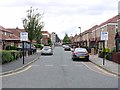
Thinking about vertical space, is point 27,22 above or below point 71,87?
above

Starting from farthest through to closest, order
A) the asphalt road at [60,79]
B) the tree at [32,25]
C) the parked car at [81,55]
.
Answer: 1. the tree at [32,25]
2. the parked car at [81,55]
3. the asphalt road at [60,79]

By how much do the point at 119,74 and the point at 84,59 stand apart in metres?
14.8

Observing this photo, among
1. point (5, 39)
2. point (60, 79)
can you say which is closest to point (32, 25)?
point (5, 39)

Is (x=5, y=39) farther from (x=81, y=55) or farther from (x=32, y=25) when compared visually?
(x=81, y=55)

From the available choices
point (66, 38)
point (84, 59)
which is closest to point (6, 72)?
point (84, 59)

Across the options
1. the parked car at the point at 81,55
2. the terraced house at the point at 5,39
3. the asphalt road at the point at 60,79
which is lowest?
the asphalt road at the point at 60,79

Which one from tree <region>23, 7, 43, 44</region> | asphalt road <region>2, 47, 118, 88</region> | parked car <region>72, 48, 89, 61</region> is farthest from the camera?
tree <region>23, 7, 43, 44</region>

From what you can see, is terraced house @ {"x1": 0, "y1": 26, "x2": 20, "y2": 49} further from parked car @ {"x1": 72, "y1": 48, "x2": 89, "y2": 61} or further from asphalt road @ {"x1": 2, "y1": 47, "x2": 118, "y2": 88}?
asphalt road @ {"x1": 2, "y1": 47, "x2": 118, "y2": 88}

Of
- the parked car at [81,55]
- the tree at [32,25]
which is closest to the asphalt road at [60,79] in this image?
the parked car at [81,55]

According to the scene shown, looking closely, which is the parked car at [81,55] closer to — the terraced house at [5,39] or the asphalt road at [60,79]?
the asphalt road at [60,79]

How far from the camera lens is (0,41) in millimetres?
53875

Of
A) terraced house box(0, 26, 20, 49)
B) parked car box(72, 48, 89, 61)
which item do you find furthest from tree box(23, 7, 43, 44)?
parked car box(72, 48, 89, 61)

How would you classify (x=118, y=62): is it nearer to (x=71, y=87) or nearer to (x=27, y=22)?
(x=71, y=87)

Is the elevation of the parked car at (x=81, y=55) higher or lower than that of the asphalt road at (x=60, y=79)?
higher
